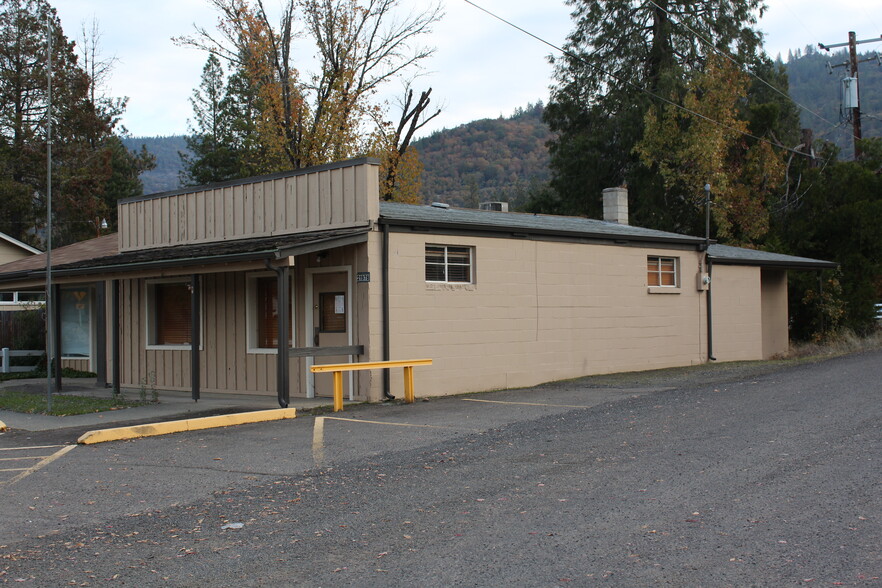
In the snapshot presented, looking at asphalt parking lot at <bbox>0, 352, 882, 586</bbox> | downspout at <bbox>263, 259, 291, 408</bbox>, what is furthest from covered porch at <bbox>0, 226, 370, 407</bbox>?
asphalt parking lot at <bbox>0, 352, 882, 586</bbox>

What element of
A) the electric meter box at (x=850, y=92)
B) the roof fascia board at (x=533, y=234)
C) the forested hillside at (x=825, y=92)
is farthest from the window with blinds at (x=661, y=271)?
the forested hillside at (x=825, y=92)

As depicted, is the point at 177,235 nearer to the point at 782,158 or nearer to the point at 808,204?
the point at 808,204

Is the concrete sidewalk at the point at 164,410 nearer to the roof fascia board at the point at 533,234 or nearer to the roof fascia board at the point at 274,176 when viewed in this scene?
the roof fascia board at the point at 533,234

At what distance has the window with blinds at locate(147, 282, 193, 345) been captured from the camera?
18250mm

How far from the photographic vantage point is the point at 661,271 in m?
20.3

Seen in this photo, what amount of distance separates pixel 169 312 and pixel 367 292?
6054 millimetres

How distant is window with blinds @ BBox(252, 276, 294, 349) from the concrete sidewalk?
3.43ft

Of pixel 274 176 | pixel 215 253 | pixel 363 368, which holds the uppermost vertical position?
pixel 274 176

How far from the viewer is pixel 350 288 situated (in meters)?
14.9

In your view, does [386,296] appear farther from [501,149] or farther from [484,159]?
[501,149]

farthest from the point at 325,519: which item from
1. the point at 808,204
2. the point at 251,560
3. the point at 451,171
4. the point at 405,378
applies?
the point at 451,171

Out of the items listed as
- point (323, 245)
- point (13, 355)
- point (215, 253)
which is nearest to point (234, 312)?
point (215, 253)

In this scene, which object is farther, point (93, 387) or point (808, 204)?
point (808, 204)

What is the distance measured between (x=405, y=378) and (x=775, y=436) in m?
6.66
